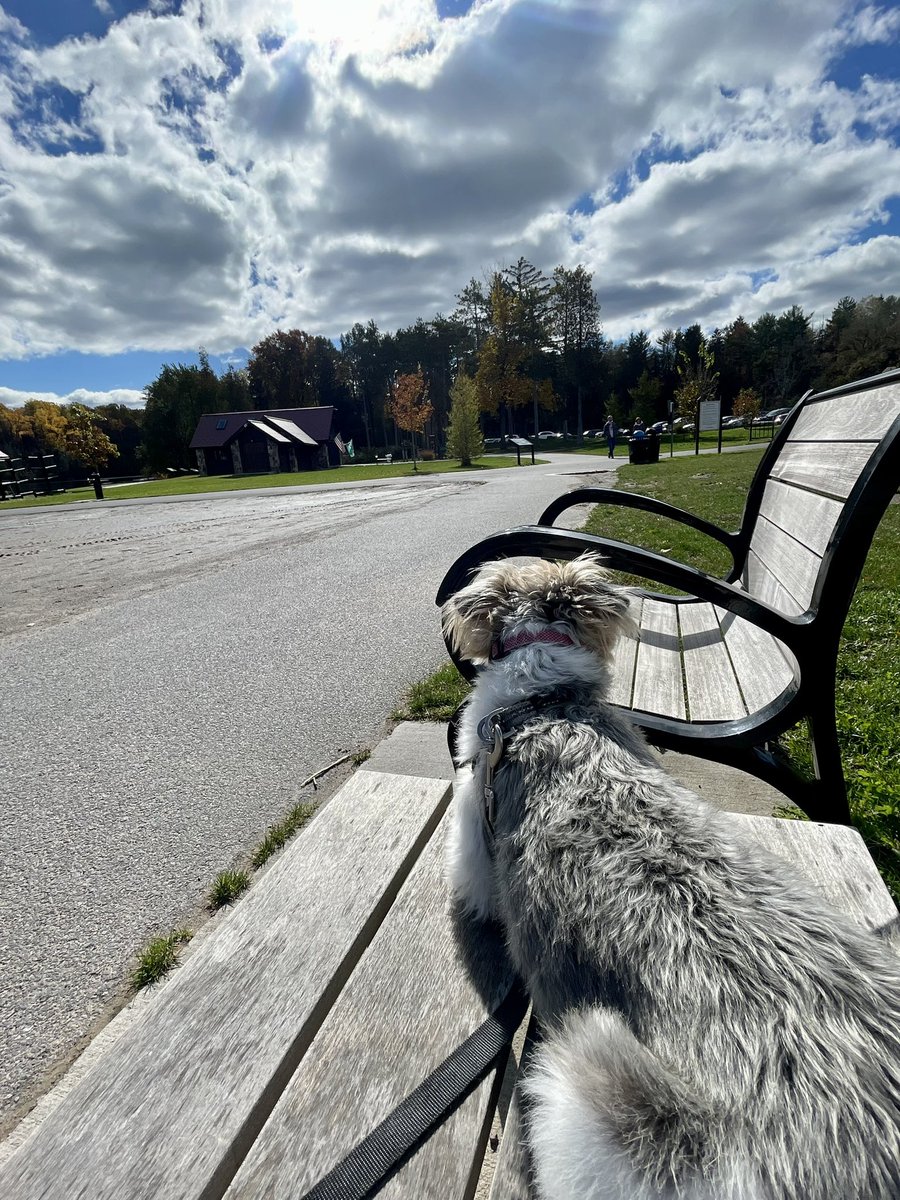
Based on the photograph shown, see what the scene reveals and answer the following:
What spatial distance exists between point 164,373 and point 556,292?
5340 cm

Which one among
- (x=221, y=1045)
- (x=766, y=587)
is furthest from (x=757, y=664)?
(x=221, y=1045)

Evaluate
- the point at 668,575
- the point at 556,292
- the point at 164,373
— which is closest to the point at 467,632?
the point at 668,575

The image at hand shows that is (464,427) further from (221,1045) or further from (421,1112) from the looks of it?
(421,1112)

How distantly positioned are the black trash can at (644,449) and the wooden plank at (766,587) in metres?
26.3

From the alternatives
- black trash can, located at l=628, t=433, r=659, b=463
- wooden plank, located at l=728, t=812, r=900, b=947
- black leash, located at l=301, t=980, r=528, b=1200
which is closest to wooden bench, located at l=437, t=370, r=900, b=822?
wooden plank, located at l=728, t=812, r=900, b=947

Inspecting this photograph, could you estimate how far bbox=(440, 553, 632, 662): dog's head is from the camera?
7.59 ft

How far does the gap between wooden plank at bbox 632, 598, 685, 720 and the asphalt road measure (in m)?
1.83

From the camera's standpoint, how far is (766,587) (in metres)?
3.01

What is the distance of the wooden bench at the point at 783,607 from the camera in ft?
6.21

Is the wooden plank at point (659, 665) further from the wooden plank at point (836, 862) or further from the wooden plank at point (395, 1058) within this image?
the wooden plank at point (395, 1058)

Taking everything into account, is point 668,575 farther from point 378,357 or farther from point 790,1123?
point 378,357

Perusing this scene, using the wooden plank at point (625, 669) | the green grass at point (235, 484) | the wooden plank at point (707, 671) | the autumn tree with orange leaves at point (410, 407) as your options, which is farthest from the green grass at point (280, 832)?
the autumn tree with orange leaves at point (410, 407)

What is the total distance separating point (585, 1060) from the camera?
1003 mm

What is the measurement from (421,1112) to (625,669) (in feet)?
7.43
